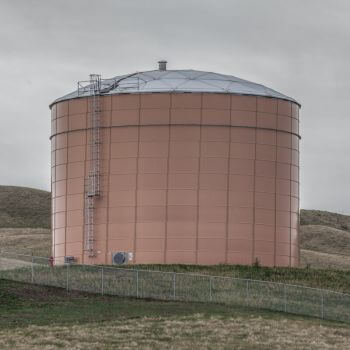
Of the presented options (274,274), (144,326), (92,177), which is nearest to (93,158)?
(92,177)

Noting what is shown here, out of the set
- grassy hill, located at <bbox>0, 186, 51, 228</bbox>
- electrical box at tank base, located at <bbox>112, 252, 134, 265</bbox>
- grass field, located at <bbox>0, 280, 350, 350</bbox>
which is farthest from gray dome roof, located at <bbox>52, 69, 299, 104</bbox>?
grassy hill, located at <bbox>0, 186, 51, 228</bbox>

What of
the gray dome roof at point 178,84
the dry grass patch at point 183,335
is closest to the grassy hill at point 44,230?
the gray dome roof at point 178,84

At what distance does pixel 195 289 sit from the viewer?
55.5 metres

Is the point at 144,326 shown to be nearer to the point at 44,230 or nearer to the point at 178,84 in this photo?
the point at 178,84

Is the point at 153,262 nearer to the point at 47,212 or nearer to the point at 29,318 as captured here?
the point at 29,318

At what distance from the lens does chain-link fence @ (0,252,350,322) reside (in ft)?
177

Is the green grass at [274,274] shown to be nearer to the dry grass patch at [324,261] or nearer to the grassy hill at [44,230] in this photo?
the grassy hill at [44,230]

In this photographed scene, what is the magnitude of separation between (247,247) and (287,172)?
5.83 meters

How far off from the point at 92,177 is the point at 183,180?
5.41 m

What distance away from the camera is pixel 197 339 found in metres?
43.0

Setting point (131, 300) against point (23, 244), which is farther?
point (23, 244)

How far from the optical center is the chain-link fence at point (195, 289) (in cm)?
5384

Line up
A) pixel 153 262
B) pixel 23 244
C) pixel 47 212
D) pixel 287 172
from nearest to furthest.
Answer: pixel 153 262 < pixel 287 172 < pixel 23 244 < pixel 47 212

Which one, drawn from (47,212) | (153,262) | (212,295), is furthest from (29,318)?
(47,212)
